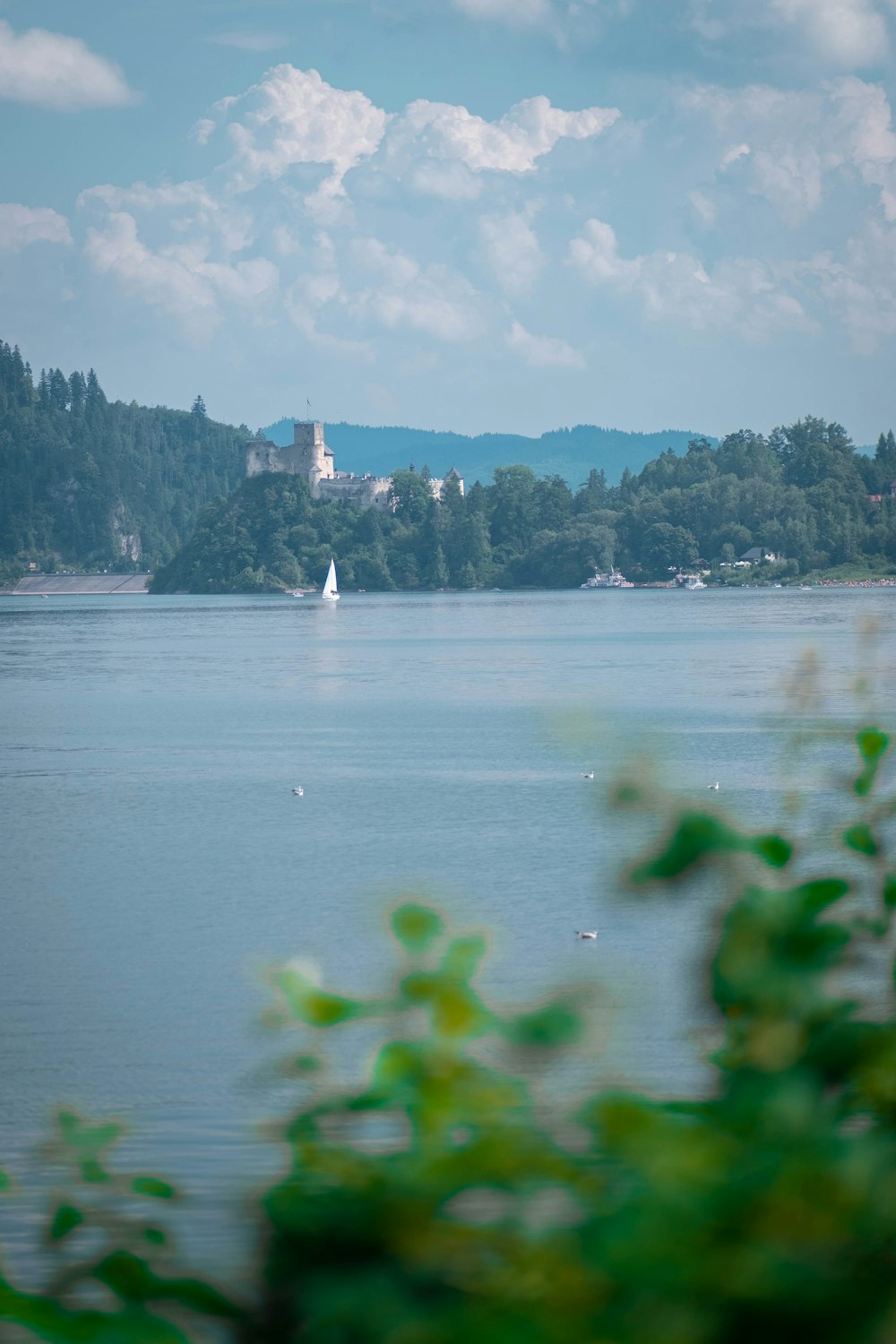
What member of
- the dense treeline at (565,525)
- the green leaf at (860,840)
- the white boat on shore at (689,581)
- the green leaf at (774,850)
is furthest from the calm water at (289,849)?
the white boat on shore at (689,581)

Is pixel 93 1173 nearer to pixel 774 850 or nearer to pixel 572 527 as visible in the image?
pixel 774 850

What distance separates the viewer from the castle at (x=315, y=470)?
155625 mm

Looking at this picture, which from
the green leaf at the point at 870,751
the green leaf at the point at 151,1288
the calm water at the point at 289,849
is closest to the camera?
the green leaf at the point at 151,1288

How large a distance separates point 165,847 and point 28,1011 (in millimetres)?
7586

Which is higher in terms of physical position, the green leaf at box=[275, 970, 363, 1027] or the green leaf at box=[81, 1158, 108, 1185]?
the green leaf at box=[275, 970, 363, 1027]

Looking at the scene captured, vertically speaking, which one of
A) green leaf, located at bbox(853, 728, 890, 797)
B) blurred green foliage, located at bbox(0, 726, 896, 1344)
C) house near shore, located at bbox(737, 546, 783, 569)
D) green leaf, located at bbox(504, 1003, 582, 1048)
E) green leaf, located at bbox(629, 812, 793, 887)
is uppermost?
house near shore, located at bbox(737, 546, 783, 569)

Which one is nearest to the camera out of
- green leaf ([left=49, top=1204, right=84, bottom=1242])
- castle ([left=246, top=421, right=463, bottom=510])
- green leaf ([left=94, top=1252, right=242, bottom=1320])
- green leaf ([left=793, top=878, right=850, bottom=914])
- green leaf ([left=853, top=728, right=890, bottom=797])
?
green leaf ([left=94, top=1252, right=242, bottom=1320])

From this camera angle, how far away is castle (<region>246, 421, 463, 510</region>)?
156 meters

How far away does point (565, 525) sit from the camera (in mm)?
155875

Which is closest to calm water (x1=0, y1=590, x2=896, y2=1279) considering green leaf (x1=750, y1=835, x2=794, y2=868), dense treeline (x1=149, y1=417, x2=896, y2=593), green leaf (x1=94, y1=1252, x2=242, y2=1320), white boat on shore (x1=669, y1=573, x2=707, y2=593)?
green leaf (x1=750, y1=835, x2=794, y2=868)

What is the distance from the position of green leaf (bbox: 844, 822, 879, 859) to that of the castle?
503 ft

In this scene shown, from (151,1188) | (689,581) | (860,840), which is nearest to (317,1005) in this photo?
(151,1188)

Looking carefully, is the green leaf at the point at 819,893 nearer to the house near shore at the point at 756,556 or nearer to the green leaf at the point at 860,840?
the green leaf at the point at 860,840

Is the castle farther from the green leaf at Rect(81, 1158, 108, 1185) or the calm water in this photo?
the green leaf at Rect(81, 1158, 108, 1185)
